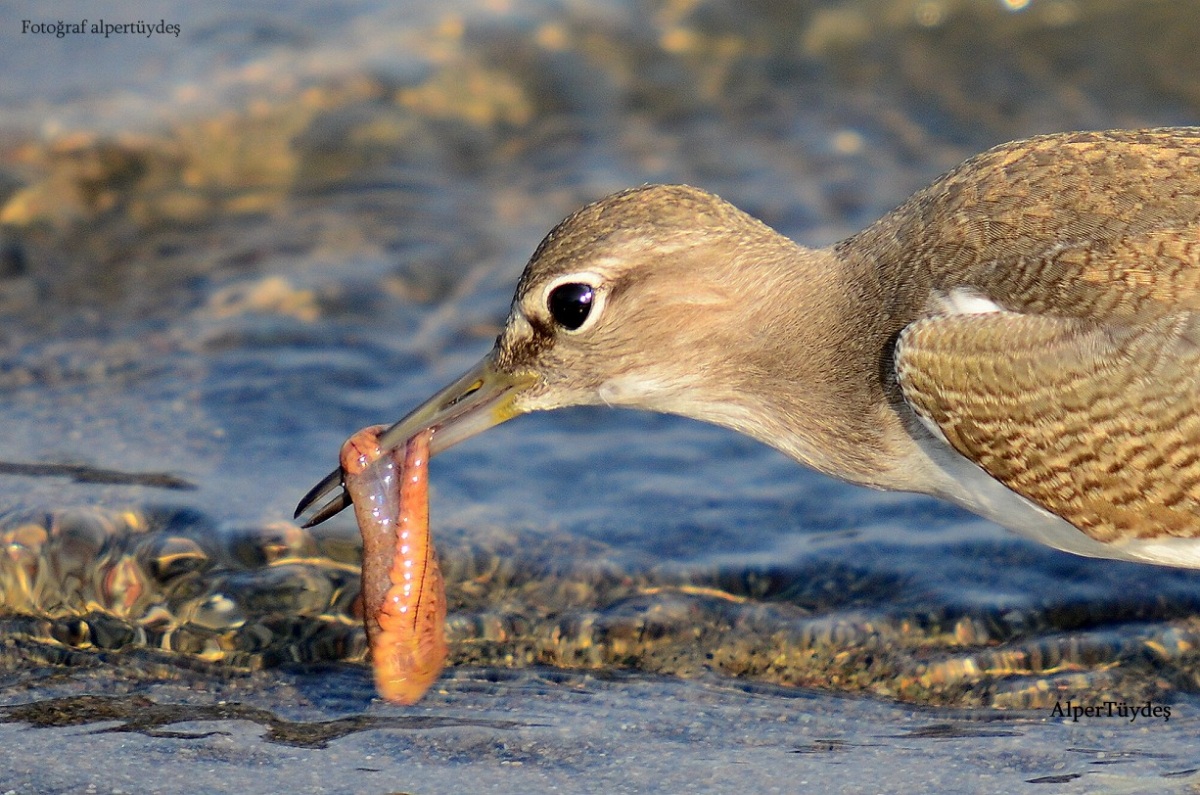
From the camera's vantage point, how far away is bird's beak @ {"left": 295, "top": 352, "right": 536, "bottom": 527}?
5980 mm

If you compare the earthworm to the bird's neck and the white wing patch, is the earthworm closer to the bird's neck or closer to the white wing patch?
the bird's neck

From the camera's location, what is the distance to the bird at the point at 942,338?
5.39 m

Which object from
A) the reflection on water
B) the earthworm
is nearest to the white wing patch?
the reflection on water

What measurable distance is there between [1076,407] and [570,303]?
1850mm

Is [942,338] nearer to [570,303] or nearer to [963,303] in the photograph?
[963,303]

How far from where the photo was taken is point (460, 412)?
605 centimetres

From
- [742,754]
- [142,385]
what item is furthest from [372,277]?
[742,754]

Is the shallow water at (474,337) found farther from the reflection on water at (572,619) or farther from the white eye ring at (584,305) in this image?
the white eye ring at (584,305)

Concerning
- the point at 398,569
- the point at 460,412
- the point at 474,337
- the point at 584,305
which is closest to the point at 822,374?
the point at 584,305

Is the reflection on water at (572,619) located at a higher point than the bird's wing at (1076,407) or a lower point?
lower

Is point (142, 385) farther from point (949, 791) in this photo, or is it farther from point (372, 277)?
point (949, 791)

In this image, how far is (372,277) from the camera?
9039 mm

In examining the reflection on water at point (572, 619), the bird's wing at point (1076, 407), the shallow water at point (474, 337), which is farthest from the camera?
the shallow water at point (474, 337)

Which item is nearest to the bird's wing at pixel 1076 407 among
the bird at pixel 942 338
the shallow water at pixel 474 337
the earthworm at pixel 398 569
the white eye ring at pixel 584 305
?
the bird at pixel 942 338
